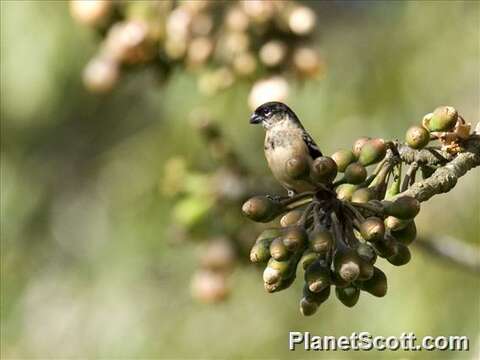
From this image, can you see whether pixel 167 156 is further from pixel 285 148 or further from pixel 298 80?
pixel 285 148

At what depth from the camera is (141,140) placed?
160 inches

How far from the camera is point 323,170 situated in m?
1.24

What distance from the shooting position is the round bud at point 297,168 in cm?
126

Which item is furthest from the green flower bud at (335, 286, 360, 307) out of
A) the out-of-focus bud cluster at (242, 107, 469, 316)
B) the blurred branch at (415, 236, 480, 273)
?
the blurred branch at (415, 236, 480, 273)

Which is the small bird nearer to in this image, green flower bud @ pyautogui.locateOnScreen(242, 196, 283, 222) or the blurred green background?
green flower bud @ pyautogui.locateOnScreen(242, 196, 283, 222)

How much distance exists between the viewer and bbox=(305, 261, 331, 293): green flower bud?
1.24 m

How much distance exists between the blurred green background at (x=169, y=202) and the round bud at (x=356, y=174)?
1.53 metres

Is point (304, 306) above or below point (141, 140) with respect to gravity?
below

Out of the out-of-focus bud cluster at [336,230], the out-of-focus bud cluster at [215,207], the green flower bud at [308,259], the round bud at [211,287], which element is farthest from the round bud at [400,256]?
the round bud at [211,287]

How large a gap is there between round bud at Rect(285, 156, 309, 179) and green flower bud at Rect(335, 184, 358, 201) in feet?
0.21

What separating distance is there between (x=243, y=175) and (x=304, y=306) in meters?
1.58

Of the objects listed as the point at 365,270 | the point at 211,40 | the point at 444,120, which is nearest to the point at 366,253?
the point at 365,270

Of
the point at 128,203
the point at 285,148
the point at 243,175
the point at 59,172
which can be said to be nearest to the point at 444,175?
the point at 285,148

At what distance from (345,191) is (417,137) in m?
0.12
